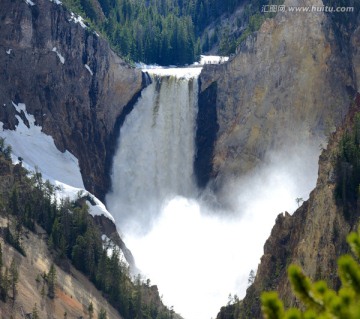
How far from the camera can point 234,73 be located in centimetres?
11506

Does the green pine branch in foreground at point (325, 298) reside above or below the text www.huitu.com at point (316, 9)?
below

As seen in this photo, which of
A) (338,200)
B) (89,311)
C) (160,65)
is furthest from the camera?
(160,65)

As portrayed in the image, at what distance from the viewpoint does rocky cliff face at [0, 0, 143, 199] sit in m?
109

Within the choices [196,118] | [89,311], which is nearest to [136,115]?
[196,118]

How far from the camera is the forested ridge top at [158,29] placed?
137375mm

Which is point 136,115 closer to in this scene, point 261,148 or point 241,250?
point 261,148

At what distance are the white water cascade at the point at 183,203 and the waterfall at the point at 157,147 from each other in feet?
0.37

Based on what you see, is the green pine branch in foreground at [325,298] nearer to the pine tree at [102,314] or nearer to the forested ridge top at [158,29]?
the pine tree at [102,314]

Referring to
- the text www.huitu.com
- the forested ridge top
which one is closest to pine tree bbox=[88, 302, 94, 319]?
the text www.huitu.com

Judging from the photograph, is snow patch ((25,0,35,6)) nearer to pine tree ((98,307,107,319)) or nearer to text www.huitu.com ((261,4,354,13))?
text www.huitu.com ((261,4,354,13))

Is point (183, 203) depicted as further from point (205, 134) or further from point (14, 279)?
point (14, 279)

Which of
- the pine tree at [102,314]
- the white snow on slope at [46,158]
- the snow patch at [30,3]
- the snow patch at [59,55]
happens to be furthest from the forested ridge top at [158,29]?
the pine tree at [102,314]

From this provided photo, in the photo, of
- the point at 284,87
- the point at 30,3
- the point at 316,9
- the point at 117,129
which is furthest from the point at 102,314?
the point at 316,9

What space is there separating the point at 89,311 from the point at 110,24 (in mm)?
64285
